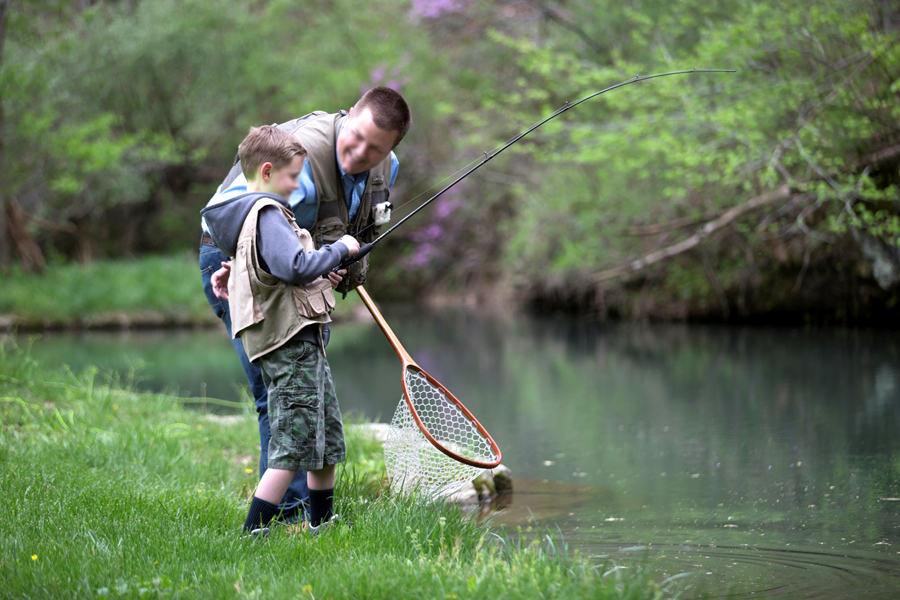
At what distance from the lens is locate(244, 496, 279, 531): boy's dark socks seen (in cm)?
312

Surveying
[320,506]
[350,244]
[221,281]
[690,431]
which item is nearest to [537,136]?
[690,431]

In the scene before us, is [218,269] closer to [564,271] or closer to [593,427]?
[593,427]

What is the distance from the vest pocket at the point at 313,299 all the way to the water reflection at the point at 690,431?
1507 millimetres

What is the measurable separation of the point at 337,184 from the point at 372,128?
1.21 feet

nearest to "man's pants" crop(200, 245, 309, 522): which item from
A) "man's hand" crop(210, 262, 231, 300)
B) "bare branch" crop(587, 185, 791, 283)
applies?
"man's hand" crop(210, 262, 231, 300)

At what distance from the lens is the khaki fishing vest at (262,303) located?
309 cm

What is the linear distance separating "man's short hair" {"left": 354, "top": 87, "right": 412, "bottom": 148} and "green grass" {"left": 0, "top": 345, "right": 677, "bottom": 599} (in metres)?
1.42

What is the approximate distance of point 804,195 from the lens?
9938 millimetres

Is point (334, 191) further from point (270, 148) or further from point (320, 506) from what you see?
point (320, 506)

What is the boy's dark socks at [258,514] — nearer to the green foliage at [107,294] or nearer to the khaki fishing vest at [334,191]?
the khaki fishing vest at [334,191]

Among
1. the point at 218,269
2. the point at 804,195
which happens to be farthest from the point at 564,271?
the point at 218,269

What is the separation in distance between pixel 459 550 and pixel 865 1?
730 centimetres

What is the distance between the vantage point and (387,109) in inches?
129

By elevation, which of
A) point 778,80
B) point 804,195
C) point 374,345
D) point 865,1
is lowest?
point 374,345
